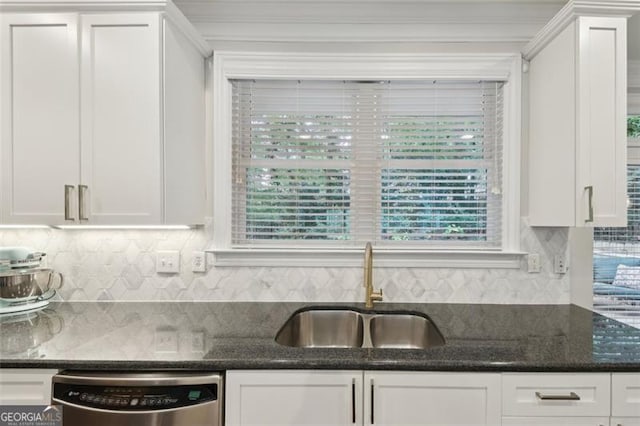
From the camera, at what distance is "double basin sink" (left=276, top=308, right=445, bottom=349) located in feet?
5.88

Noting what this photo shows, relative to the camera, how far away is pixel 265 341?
138 centimetres

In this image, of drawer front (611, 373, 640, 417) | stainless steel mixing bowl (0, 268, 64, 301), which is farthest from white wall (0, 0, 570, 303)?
drawer front (611, 373, 640, 417)

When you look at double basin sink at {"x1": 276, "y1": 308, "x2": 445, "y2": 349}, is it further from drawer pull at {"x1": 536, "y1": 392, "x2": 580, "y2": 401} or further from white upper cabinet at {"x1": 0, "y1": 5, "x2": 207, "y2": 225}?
white upper cabinet at {"x1": 0, "y1": 5, "x2": 207, "y2": 225}

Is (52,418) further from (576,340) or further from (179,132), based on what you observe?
(576,340)

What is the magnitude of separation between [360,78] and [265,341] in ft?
4.77

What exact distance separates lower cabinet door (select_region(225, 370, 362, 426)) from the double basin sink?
1.66ft

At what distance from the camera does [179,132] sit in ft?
5.62

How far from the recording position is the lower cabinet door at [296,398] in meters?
1.22

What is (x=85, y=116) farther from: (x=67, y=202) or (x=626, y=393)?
(x=626, y=393)

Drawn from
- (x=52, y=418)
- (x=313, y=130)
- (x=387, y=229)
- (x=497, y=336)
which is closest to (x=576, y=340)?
(x=497, y=336)

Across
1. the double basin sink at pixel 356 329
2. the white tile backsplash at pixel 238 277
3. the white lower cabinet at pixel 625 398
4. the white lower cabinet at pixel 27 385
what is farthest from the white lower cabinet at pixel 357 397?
the white tile backsplash at pixel 238 277

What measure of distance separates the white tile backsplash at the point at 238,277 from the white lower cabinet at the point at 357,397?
741mm

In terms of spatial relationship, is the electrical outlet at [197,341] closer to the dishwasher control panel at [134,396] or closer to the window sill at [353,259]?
the dishwasher control panel at [134,396]

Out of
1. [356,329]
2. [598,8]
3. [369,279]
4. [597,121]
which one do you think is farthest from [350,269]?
[598,8]
